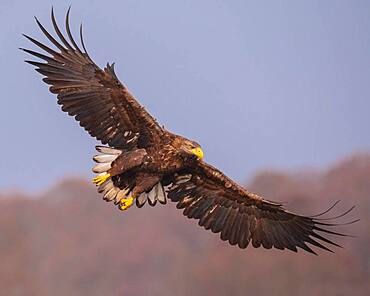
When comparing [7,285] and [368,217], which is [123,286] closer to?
[7,285]

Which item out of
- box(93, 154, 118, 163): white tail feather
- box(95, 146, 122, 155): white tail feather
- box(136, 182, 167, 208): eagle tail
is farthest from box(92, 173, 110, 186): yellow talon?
box(136, 182, 167, 208): eagle tail

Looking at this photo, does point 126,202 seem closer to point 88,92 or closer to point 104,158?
point 104,158

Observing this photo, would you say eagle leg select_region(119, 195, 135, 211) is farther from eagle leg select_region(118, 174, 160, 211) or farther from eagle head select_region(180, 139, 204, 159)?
eagle head select_region(180, 139, 204, 159)

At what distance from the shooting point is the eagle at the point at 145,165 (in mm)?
13500

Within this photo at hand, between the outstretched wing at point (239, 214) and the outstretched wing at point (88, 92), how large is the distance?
1.07 metres

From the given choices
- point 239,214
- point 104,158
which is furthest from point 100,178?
point 239,214

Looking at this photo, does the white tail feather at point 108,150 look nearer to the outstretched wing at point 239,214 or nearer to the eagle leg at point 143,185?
the eagle leg at point 143,185

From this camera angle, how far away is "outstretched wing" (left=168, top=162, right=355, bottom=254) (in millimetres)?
14453

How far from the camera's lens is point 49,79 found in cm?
1389

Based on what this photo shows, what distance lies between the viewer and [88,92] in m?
13.9

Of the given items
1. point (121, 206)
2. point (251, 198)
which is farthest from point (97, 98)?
point (251, 198)

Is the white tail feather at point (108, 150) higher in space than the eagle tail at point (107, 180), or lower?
higher

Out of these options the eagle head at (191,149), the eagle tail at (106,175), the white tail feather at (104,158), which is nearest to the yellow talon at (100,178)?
the eagle tail at (106,175)

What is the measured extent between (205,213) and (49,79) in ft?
8.42
